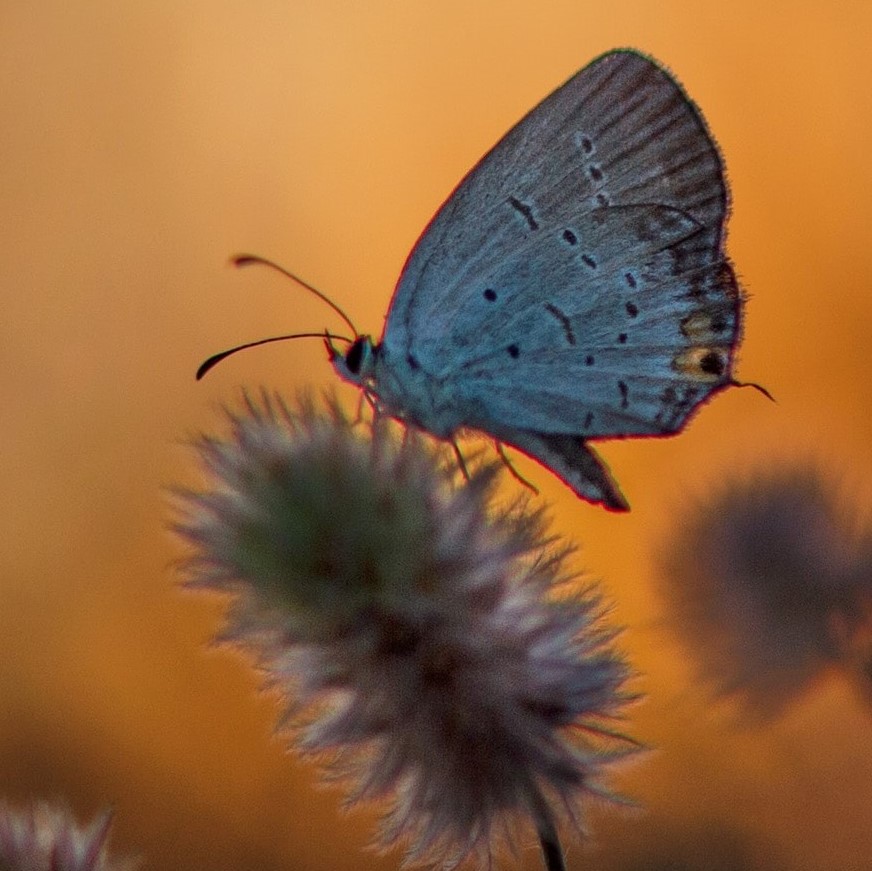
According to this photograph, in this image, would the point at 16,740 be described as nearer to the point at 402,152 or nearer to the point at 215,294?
the point at 215,294

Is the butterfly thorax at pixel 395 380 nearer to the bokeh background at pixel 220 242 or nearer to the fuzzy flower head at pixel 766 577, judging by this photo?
the fuzzy flower head at pixel 766 577

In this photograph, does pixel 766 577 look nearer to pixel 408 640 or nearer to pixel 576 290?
pixel 576 290

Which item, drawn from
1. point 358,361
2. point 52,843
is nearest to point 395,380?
point 358,361

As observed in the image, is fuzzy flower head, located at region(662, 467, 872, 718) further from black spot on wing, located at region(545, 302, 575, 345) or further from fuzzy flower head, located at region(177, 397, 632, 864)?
fuzzy flower head, located at region(177, 397, 632, 864)

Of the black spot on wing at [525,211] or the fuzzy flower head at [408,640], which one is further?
the black spot on wing at [525,211]

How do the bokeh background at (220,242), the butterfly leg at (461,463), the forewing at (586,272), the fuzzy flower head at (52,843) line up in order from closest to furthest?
the fuzzy flower head at (52,843)
the butterfly leg at (461,463)
the forewing at (586,272)
the bokeh background at (220,242)

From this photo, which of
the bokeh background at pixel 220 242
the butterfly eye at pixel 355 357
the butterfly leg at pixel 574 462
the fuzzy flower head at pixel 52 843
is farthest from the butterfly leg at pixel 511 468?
the bokeh background at pixel 220 242

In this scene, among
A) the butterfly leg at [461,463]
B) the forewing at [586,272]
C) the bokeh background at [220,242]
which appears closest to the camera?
the butterfly leg at [461,463]
